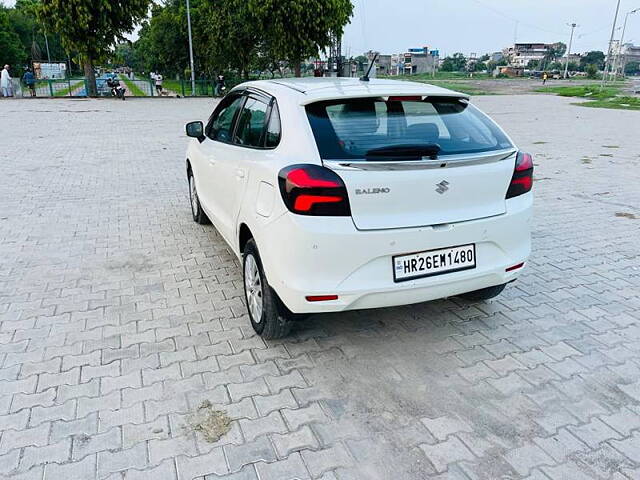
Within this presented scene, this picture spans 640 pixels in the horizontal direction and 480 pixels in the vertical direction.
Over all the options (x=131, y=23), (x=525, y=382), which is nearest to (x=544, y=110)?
(x=131, y=23)

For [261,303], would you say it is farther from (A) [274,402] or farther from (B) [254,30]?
(B) [254,30]

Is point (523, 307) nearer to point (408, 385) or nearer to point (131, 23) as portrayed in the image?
point (408, 385)

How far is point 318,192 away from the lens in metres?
2.81

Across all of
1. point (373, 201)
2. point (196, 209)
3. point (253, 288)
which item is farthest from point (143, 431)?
point (196, 209)

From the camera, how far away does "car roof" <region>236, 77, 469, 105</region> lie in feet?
10.5

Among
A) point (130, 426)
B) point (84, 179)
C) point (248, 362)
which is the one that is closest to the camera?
point (130, 426)

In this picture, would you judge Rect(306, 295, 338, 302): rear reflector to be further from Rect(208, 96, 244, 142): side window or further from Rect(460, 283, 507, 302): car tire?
Rect(208, 96, 244, 142): side window

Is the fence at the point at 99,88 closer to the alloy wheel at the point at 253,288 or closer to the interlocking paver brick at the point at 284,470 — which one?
the alloy wheel at the point at 253,288

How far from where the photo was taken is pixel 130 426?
267 cm

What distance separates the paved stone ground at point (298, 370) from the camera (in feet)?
8.09

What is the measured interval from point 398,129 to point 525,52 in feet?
631

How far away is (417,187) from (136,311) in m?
2.35

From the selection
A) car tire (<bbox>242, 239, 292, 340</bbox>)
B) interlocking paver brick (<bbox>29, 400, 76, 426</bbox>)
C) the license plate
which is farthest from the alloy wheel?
interlocking paver brick (<bbox>29, 400, 76, 426</bbox>)

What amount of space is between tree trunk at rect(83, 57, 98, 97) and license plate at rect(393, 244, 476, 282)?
2861 centimetres
